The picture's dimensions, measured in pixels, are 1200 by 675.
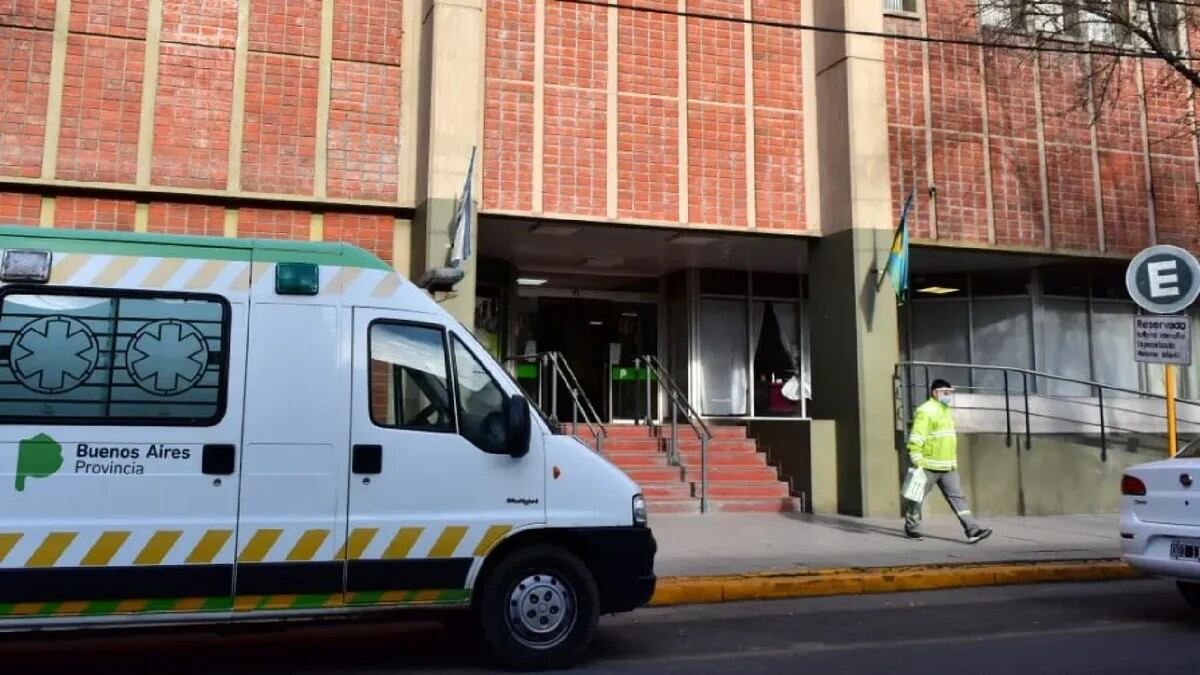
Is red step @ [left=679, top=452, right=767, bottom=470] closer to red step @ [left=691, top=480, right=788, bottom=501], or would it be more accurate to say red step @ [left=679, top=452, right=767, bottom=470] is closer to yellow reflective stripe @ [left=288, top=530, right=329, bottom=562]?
red step @ [left=691, top=480, right=788, bottom=501]

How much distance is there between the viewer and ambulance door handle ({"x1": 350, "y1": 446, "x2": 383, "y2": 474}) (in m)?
5.19

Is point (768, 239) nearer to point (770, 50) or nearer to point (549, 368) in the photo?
point (770, 50)

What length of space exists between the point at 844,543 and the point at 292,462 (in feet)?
22.3

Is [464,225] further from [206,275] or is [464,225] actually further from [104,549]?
[104,549]

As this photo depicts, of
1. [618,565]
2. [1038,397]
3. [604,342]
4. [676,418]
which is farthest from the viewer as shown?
[604,342]

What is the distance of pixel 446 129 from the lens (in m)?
11.2

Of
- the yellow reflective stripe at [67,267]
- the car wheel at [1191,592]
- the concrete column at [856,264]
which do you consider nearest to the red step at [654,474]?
the concrete column at [856,264]

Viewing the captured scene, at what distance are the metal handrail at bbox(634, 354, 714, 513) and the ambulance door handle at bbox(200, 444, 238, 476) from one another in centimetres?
807

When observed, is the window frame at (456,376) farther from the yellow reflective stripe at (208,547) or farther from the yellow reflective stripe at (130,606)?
the yellow reflective stripe at (130,606)

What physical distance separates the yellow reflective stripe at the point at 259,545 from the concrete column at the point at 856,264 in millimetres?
8745

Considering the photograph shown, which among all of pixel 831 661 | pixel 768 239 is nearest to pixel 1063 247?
pixel 768 239

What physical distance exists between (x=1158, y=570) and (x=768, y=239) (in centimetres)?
727

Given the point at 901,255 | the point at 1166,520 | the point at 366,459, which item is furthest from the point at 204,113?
the point at 1166,520

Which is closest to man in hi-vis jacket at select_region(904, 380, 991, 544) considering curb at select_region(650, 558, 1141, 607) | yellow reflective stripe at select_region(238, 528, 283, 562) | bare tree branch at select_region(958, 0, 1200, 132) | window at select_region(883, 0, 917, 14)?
curb at select_region(650, 558, 1141, 607)
